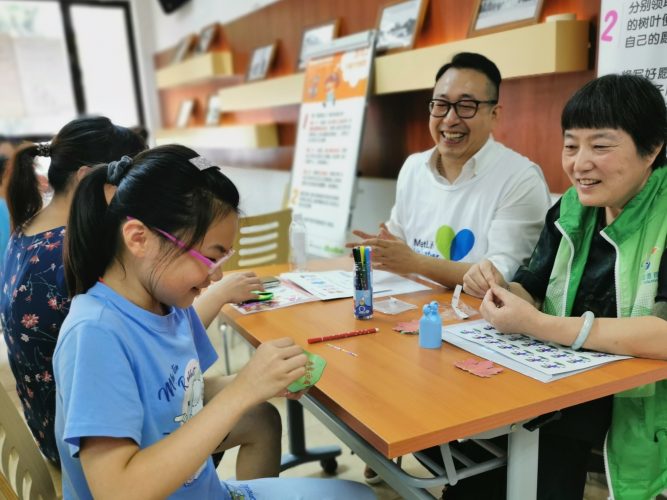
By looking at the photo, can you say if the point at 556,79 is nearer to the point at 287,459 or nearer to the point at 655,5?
the point at 655,5

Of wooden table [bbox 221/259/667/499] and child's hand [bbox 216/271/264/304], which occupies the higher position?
child's hand [bbox 216/271/264/304]

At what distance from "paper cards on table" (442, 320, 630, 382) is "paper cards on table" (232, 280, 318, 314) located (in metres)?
0.46

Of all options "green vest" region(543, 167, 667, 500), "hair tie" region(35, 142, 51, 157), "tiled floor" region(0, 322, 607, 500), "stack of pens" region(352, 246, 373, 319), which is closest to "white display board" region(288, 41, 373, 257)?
"tiled floor" region(0, 322, 607, 500)

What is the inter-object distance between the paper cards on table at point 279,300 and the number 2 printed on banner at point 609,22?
1.38 metres

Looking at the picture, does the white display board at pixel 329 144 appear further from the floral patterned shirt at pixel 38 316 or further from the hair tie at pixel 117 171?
the hair tie at pixel 117 171

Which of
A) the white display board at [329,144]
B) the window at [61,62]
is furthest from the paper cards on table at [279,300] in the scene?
the window at [61,62]

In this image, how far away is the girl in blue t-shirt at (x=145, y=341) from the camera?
79 cm

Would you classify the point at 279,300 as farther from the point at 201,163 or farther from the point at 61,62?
the point at 61,62

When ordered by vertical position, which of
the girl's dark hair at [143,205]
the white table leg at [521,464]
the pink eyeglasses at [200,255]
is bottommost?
the white table leg at [521,464]

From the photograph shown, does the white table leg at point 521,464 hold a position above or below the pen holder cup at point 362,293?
below

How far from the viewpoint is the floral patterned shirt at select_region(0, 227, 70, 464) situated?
4.19ft

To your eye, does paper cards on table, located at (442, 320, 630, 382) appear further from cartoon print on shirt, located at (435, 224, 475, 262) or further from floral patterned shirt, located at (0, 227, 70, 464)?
floral patterned shirt, located at (0, 227, 70, 464)

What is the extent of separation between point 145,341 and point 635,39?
71.5 inches

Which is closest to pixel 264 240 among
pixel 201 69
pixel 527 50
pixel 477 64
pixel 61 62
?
pixel 477 64
